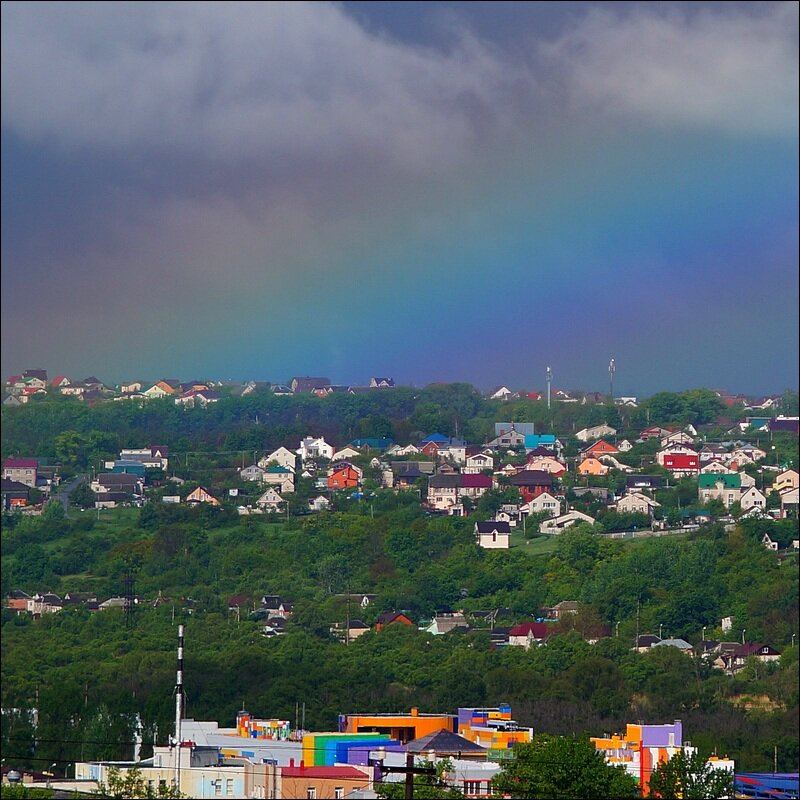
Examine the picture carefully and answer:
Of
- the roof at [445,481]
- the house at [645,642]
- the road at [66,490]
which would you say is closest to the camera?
the house at [645,642]

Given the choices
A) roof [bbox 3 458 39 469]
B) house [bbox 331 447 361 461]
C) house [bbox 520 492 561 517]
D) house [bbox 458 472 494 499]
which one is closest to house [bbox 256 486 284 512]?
house [bbox 331 447 361 461]

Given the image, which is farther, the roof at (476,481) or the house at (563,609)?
the roof at (476,481)

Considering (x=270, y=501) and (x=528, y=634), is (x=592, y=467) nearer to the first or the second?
(x=270, y=501)

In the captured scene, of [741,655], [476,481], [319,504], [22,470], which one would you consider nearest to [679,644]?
[741,655]

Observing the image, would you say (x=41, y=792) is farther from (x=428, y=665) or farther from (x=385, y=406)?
(x=385, y=406)

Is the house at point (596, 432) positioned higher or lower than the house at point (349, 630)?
higher

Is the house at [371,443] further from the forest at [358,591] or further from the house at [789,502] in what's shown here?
the house at [789,502]

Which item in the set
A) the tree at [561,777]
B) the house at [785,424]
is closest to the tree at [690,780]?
the tree at [561,777]
